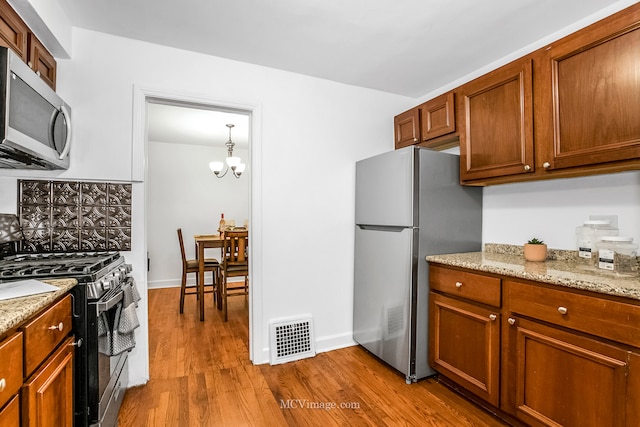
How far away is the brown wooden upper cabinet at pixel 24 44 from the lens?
1347mm

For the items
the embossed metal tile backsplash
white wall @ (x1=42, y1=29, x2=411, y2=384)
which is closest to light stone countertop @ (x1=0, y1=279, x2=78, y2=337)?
the embossed metal tile backsplash

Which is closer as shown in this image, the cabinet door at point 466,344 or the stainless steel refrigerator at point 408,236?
the cabinet door at point 466,344

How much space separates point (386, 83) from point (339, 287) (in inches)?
71.0

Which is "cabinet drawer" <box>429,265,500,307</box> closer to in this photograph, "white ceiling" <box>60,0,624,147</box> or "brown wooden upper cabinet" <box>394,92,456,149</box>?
"brown wooden upper cabinet" <box>394,92,456,149</box>

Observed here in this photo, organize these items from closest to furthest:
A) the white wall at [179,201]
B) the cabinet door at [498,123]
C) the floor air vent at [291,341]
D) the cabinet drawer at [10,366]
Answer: the cabinet drawer at [10,366], the cabinet door at [498,123], the floor air vent at [291,341], the white wall at [179,201]

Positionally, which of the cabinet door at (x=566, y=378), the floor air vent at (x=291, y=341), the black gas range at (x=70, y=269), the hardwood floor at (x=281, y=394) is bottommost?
the hardwood floor at (x=281, y=394)

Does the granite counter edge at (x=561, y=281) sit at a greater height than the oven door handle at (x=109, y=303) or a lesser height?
greater

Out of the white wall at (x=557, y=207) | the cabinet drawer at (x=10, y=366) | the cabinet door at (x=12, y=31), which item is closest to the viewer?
the cabinet drawer at (x=10, y=366)

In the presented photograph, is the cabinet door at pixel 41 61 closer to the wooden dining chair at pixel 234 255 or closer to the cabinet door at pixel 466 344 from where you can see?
the wooden dining chair at pixel 234 255

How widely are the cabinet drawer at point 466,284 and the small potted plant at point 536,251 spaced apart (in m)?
0.41

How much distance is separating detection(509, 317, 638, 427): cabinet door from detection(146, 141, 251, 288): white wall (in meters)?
4.21

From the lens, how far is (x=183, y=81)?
2189 millimetres

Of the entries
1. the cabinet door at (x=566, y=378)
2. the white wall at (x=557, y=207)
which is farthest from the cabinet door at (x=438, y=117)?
the cabinet door at (x=566, y=378)

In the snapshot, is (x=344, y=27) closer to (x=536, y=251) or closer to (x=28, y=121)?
(x=28, y=121)
